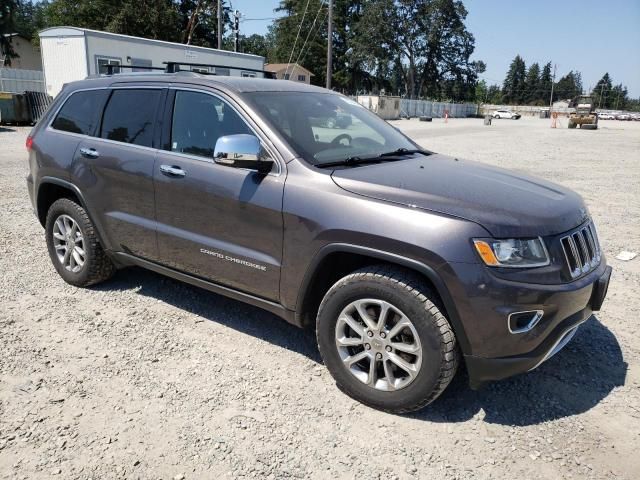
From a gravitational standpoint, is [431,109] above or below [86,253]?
above

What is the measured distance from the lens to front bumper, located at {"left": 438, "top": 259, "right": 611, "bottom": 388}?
2631 mm

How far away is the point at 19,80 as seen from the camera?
2609 cm

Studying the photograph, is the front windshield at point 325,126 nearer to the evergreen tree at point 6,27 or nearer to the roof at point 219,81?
the roof at point 219,81

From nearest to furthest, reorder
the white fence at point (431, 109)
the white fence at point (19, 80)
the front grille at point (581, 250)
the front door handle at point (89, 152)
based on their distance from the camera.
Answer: the front grille at point (581, 250), the front door handle at point (89, 152), the white fence at point (19, 80), the white fence at point (431, 109)

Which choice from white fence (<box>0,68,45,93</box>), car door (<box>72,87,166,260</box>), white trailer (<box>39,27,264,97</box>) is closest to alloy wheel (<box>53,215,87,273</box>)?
car door (<box>72,87,166,260</box>)

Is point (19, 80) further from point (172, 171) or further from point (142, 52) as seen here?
point (172, 171)

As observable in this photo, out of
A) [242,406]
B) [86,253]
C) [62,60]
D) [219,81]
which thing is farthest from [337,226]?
[62,60]

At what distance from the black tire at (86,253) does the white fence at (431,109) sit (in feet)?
154

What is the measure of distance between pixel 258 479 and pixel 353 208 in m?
1.44

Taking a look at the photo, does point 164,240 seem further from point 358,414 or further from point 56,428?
point 358,414

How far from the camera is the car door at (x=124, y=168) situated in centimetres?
398

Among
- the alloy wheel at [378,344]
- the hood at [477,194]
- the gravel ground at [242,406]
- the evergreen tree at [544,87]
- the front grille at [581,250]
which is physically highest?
the evergreen tree at [544,87]

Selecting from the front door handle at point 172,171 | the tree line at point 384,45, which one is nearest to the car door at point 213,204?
the front door handle at point 172,171

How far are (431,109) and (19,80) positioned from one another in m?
42.6
